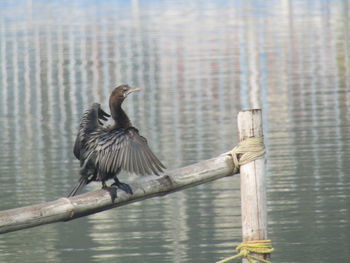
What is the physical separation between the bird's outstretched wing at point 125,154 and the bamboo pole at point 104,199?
8 centimetres

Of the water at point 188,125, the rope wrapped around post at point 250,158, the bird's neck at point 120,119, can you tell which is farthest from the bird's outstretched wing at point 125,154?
the water at point 188,125

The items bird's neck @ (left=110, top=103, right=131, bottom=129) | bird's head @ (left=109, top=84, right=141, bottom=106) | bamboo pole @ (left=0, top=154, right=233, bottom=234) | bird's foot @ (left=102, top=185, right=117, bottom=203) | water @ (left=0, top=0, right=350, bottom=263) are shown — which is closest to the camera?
bamboo pole @ (left=0, top=154, right=233, bottom=234)

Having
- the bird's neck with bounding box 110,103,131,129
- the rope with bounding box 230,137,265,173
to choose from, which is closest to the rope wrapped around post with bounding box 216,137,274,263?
the rope with bounding box 230,137,265,173

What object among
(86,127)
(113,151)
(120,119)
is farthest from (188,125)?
(113,151)

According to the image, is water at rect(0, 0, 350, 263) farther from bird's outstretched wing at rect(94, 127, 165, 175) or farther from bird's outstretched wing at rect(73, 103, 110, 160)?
bird's outstretched wing at rect(94, 127, 165, 175)

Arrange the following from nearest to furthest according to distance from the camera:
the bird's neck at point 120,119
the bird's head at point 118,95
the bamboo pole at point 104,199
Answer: the bamboo pole at point 104,199 < the bird's neck at point 120,119 < the bird's head at point 118,95

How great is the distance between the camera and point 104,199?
20.2 ft

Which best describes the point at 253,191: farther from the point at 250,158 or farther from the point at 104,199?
the point at 104,199

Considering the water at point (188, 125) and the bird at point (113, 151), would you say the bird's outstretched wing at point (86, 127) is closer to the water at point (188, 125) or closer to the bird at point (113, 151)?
the bird at point (113, 151)

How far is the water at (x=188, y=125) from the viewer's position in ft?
33.5

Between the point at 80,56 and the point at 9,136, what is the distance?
618 inches

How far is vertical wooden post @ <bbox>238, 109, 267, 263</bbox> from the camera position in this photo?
6516mm

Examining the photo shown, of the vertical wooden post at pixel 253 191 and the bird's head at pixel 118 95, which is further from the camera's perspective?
the bird's head at pixel 118 95

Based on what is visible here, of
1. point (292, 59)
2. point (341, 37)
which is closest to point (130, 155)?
point (292, 59)
